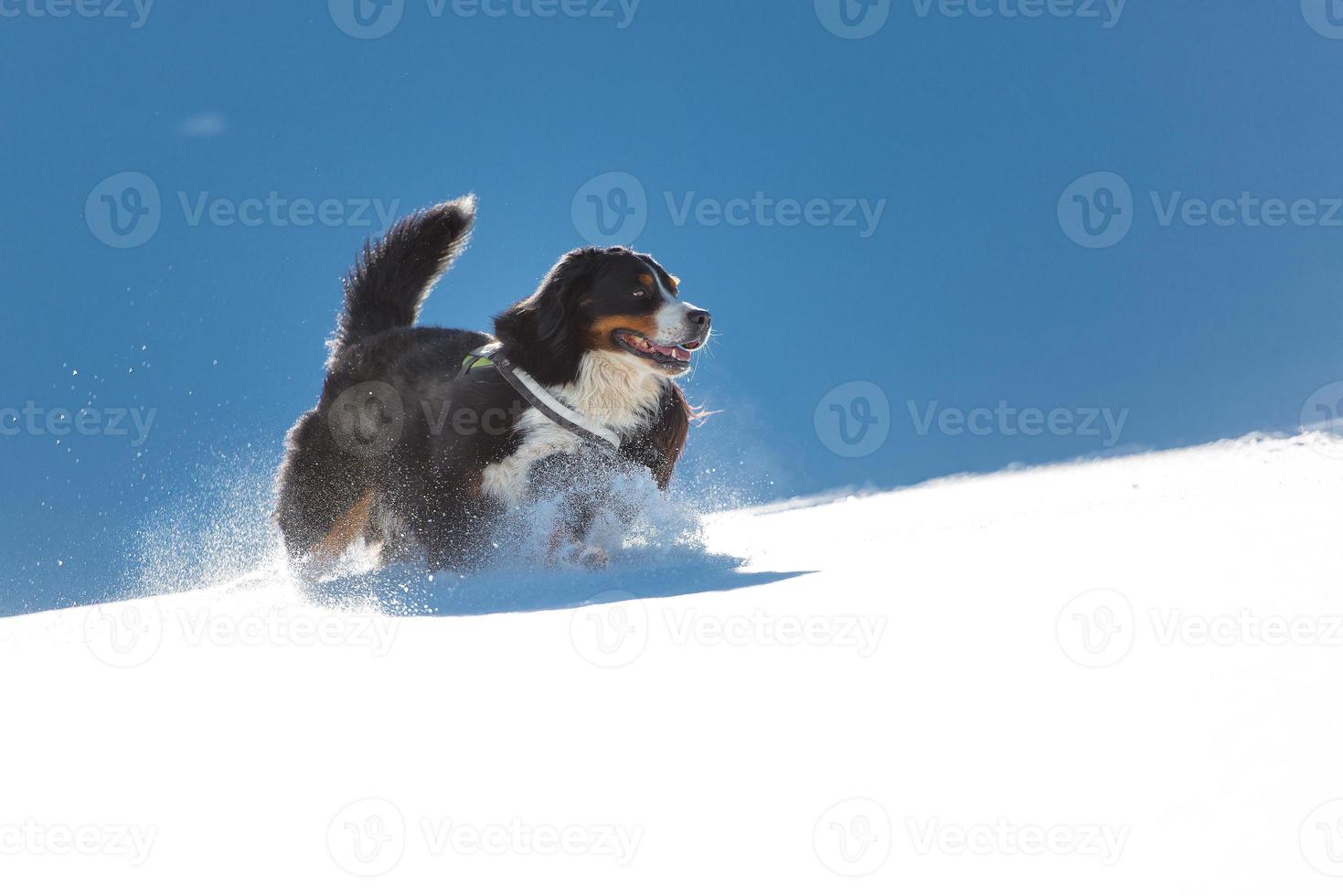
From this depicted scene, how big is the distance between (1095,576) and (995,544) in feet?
2.94

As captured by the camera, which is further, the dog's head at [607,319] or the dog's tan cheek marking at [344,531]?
the dog's tan cheek marking at [344,531]

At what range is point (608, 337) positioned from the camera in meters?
5.09

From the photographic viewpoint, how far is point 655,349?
5.03 m

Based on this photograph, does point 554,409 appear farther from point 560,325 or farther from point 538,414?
point 560,325

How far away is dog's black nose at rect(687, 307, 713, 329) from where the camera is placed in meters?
4.93

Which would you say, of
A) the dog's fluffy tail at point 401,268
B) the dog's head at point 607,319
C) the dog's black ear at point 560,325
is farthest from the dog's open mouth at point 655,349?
the dog's fluffy tail at point 401,268

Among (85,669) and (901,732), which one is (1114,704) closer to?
(901,732)

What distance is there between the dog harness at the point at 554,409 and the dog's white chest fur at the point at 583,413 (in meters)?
0.02

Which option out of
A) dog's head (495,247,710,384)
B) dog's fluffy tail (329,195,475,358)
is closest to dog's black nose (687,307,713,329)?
dog's head (495,247,710,384)

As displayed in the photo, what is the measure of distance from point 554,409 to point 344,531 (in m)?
1.83

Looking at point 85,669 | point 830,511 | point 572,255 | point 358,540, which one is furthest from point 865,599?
point 830,511

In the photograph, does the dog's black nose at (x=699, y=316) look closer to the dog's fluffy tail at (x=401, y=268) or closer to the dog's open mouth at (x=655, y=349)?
the dog's open mouth at (x=655, y=349)

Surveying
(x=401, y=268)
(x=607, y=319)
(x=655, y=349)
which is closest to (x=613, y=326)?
(x=607, y=319)

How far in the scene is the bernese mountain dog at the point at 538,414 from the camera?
504 centimetres
